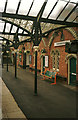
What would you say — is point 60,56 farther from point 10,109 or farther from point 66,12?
point 10,109

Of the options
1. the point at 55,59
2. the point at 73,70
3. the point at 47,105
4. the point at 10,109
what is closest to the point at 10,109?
the point at 10,109

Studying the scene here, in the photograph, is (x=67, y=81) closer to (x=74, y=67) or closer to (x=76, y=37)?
(x=74, y=67)

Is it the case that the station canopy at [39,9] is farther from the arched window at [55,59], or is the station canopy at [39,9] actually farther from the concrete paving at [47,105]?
the concrete paving at [47,105]

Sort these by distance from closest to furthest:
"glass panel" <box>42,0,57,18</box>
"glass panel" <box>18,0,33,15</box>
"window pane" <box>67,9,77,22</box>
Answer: "glass panel" <box>18,0,33,15</box> → "glass panel" <box>42,0,57,18</box> → "window pane" <box>67,9,77,22</box>

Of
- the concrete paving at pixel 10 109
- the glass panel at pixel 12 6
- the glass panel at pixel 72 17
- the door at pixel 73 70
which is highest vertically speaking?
the glass panel at pixel 12 6

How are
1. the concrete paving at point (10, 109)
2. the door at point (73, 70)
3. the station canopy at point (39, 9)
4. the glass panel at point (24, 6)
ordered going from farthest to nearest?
the door at point (73, 70)
the glass panel at point (24, 6)
the station canopy at point (39, 9)
the concrete paving at point (10, 109)

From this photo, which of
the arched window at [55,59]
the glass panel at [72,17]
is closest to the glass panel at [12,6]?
the glass panel at [72,17]

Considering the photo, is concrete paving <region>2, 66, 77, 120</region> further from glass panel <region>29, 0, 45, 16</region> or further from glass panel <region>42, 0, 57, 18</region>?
glass panel <region>42, 0, 57, 18</region>

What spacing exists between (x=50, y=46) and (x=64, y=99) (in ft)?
19.3

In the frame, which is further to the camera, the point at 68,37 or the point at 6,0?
the point at 68,37

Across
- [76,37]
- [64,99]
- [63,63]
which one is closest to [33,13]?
[76,37]

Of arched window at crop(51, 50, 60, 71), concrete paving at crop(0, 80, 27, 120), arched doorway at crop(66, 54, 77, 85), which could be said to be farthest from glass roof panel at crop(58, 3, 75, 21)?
concrete paving at crop(0, 80, 27, 120)

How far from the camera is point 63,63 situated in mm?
9062

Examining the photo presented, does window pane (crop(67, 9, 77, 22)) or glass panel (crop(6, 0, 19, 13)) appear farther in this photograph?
window pane (crop(67, 9, 77, 22))
